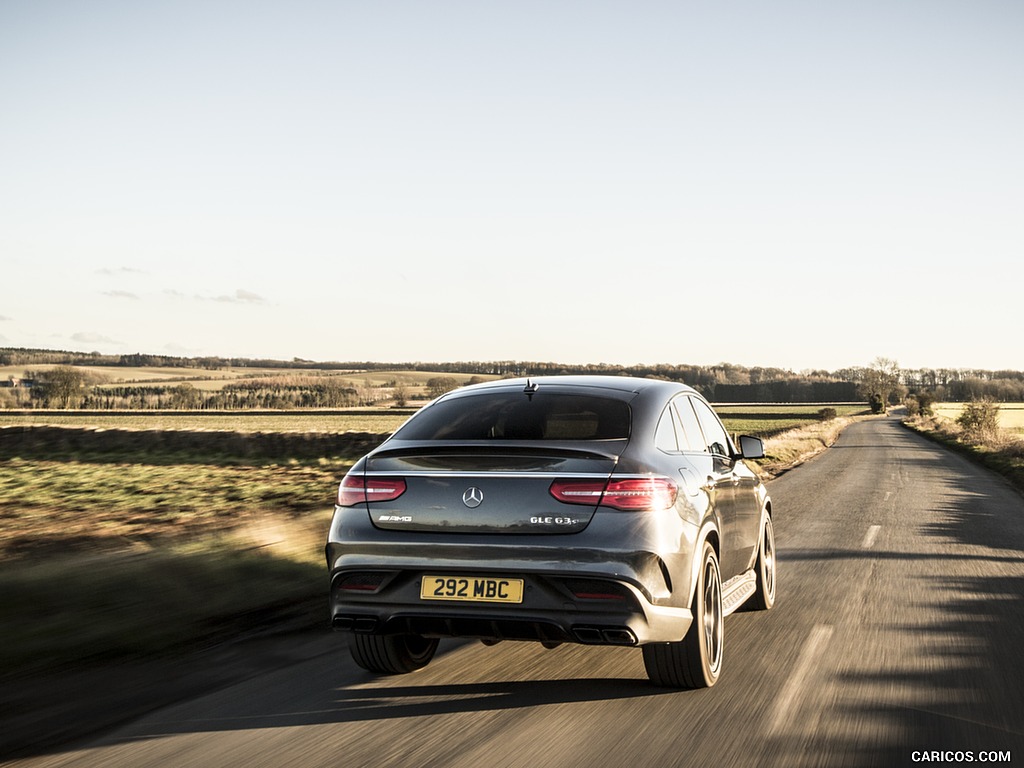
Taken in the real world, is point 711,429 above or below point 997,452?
above

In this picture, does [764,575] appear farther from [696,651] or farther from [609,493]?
[609,493]

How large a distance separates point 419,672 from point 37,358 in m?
139

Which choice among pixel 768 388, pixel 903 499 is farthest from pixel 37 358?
pixel 903 499

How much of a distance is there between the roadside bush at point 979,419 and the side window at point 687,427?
1886 inches

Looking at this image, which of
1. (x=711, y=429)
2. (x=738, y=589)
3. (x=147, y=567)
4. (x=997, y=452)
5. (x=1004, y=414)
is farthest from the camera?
(x=1004, y=414)

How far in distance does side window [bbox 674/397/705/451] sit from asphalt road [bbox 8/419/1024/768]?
4.35 feet

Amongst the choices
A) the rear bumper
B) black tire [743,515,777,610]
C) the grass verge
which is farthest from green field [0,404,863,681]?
the grass verge

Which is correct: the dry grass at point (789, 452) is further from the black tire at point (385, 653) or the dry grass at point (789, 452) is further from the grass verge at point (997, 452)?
the black tire at point (385, 653)

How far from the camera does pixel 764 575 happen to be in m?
7.16

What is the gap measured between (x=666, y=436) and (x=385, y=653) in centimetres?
198

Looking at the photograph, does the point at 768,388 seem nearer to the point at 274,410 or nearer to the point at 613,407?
the point at 274,410

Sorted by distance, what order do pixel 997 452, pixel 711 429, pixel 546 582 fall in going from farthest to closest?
pixel 997 452, pixel 711 429, pixel 546 582

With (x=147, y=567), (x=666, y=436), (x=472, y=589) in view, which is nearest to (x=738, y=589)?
(x=666, y=436)

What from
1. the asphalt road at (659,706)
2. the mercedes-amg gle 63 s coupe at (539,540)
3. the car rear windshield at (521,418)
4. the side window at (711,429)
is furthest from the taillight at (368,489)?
the side window at (711,429)
